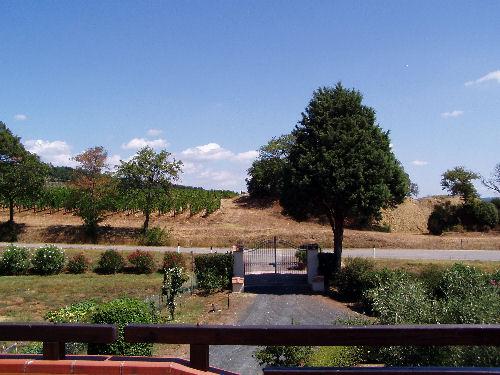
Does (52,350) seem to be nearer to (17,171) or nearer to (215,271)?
(215,271)

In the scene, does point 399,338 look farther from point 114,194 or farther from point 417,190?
Result: point 417,190

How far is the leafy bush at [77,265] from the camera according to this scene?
28.3 m

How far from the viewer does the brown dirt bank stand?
3431cm

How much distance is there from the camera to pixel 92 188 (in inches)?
1593

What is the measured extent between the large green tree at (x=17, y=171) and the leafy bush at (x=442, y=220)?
101ft

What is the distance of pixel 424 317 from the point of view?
9266 millimetres

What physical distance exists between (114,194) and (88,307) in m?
25.9

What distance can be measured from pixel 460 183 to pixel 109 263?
29353 mm

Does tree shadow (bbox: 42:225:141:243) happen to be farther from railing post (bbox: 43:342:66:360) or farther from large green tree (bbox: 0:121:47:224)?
railing post (bbox: 43:342:66:360)

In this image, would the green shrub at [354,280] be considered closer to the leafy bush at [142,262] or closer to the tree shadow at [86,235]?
the leafy bush at [142,262]

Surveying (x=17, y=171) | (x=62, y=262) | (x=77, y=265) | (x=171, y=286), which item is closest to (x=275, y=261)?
(x=171, y=286)

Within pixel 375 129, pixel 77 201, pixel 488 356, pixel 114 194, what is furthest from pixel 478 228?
pixel 488 356

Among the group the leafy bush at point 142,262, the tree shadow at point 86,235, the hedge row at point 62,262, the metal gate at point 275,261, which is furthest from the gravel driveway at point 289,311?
the tree shadow at point 86,235

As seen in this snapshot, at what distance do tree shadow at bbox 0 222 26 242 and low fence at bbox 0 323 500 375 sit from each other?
3931 cm
